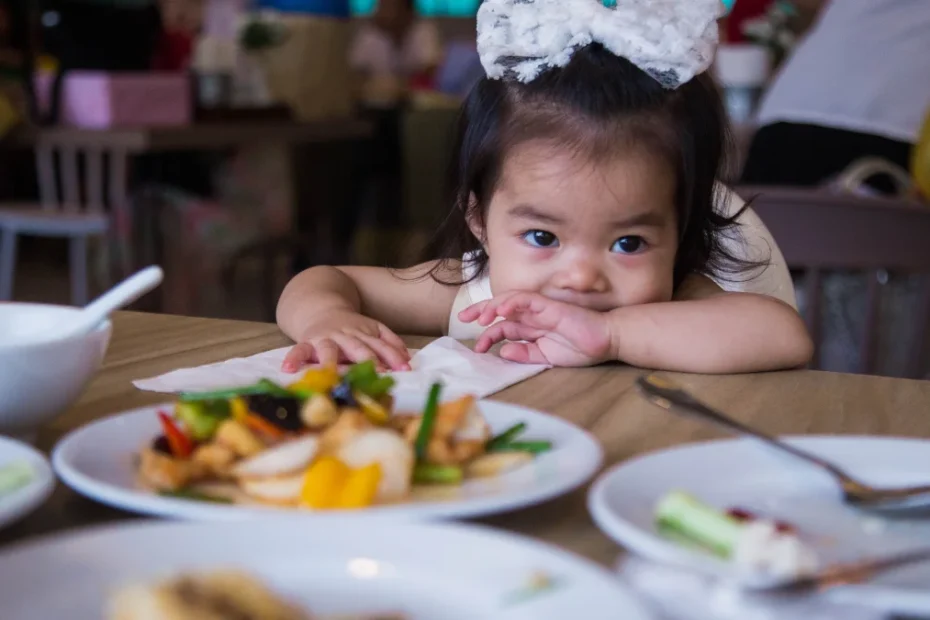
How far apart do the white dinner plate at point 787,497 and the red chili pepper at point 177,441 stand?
0.79 ft

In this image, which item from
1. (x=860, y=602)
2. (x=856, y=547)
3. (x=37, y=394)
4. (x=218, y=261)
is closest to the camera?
(x=860, y=602)

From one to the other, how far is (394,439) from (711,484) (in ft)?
0.60

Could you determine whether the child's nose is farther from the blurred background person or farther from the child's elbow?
the blurred background person

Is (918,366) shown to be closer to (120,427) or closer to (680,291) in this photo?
(680,291)

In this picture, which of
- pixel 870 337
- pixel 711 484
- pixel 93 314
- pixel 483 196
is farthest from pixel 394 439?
pixel 870 337

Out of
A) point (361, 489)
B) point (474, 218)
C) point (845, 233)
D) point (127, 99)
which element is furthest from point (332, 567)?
point (127, 99)

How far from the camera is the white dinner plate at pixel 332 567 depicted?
0.43 meters

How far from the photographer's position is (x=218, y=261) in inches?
182

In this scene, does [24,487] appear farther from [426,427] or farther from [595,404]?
[595,404]

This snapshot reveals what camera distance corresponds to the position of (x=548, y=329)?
3.50 ft

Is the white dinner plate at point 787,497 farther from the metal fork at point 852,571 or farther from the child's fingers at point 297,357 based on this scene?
the child's fingers at point 297,357

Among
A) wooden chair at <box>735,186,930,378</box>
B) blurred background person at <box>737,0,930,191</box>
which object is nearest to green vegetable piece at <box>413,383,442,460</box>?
wooden chair at <box>735,186,930,378</box>

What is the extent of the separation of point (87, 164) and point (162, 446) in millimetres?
3842

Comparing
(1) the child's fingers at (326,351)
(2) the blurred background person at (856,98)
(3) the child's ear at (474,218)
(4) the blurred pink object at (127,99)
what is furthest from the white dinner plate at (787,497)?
(4) the blurred pink object at (127,99)
